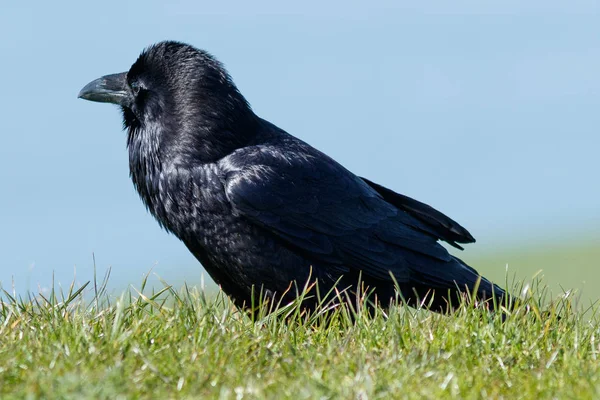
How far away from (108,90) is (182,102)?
688 millimetres

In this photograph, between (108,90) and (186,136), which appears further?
(108,90)

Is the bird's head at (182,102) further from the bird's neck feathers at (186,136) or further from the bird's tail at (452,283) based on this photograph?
the bird's tail at (452,283)

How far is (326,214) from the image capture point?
216 inches

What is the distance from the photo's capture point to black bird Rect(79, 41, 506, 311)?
519 cm

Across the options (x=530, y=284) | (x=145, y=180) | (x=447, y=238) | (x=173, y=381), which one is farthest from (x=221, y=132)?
(x=173, y=381)

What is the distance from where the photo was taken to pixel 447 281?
5.57 meters

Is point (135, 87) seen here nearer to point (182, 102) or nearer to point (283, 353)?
point (182, 102)

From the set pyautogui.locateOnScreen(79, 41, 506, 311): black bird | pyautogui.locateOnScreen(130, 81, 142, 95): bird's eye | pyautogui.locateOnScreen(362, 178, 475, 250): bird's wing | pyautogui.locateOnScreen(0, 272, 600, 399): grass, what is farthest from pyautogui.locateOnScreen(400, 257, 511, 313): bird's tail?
pyautogui.locateOnScreen(130, 81, 142, 95): bird's eye

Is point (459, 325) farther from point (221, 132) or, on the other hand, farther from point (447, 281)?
point (221, 132)

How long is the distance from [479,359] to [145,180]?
265 centimetres

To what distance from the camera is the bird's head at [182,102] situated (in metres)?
5.48

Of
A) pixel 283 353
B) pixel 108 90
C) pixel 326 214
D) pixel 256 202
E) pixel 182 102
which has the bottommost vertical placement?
pixel 283 353

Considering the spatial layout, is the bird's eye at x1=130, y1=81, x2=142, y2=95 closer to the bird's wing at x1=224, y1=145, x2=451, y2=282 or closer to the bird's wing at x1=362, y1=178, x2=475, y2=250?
the bird's wing at x1=224, y1=145, x2=451, y2=282

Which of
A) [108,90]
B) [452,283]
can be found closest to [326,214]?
[452,283]
